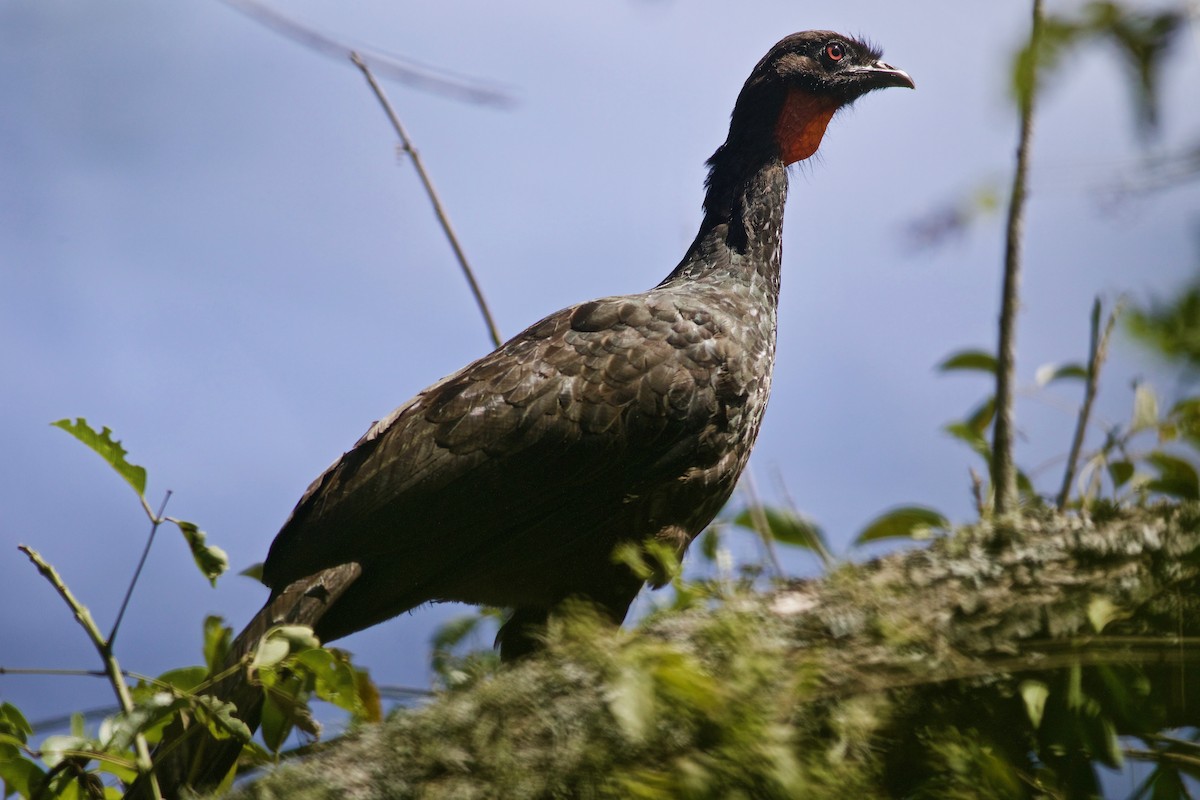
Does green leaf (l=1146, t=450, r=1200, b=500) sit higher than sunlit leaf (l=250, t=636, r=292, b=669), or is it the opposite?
green leaf (l=1146, t=450, r=1200, b=500)

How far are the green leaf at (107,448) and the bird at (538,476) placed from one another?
1.96 ft

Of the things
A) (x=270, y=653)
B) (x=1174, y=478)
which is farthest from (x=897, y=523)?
(x=270, y=653)

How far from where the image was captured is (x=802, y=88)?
14.5 ft

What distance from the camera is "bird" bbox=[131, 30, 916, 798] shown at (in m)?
3.19

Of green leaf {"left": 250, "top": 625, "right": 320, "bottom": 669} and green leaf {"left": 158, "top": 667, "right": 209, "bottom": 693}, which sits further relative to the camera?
green leaf {"left": 158, "top": 667, "right": 209, "bottom": 693}

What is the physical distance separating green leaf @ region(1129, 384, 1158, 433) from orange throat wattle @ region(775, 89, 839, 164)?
194 cm

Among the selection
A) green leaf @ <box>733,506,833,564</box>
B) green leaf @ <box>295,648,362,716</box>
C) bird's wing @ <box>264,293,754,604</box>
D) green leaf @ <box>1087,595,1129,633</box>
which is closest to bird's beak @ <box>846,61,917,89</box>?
bird's wing @ <box>264,293,754,604</box>

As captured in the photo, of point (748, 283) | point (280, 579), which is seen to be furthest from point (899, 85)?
point (280, 579)

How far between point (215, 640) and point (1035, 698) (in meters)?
2.30

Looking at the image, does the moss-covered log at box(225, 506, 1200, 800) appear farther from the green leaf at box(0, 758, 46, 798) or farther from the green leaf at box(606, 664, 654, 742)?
the green leaf at box(0, 758, 46, 798)

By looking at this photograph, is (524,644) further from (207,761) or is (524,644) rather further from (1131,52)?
(1131,52)

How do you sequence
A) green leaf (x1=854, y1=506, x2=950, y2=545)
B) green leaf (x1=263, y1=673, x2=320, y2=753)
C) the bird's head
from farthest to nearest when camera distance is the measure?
the bird's head, green leaf (x1=854, y1=506, x2=950, y2=545), green leaf (x1=263, y1=673, x2=320, y2=753)

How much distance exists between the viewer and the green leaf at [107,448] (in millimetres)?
2516

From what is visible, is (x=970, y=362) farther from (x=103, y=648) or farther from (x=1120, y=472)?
(x=103, y=648)
